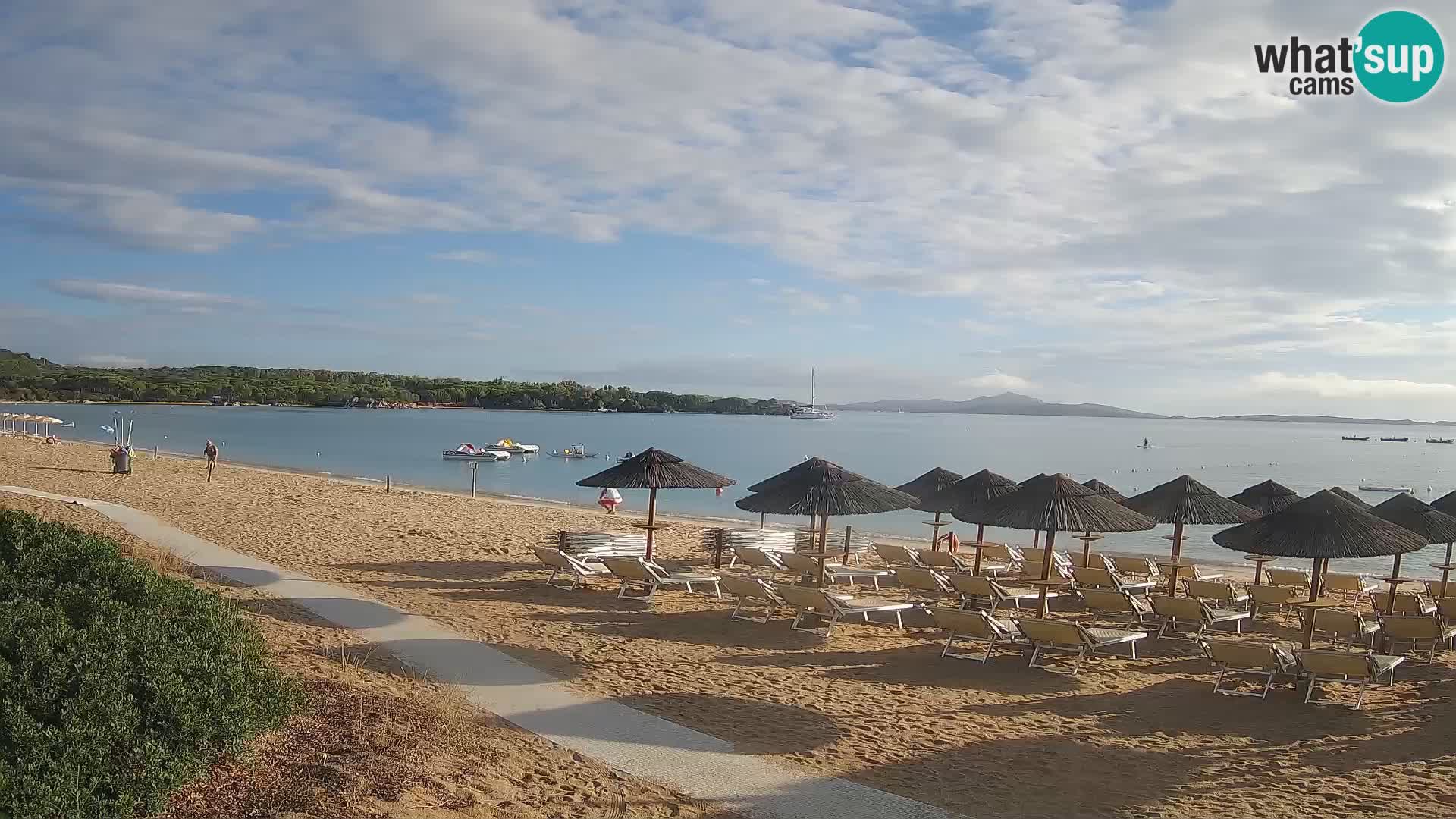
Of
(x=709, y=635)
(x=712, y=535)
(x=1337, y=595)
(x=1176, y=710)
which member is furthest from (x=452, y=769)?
(x=1337, y=595)

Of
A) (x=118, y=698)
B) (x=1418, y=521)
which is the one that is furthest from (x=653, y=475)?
(x=1418, y=521)

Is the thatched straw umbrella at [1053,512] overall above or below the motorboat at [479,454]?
above

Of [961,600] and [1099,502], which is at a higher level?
[1099,502]

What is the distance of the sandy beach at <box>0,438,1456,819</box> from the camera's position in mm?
6211

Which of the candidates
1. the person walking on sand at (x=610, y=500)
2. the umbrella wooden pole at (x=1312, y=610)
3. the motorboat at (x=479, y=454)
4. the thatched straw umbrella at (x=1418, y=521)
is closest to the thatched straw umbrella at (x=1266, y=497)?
the thatched straw umbrella at (x=1418, y=521)

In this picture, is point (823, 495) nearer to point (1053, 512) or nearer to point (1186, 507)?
point (1053, 512)

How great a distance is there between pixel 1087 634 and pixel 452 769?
6076mm

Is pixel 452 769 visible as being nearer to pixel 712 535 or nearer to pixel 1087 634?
pixel 1087 634

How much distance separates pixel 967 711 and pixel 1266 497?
30.2 ft

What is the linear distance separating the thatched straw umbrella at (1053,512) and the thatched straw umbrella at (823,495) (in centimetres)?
170

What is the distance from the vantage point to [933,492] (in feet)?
50.2

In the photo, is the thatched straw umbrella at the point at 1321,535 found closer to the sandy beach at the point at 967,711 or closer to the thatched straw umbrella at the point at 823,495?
the sandy beach at the point at 967,711

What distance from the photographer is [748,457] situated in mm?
84062

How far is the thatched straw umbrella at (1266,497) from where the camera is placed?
14.5 meters
